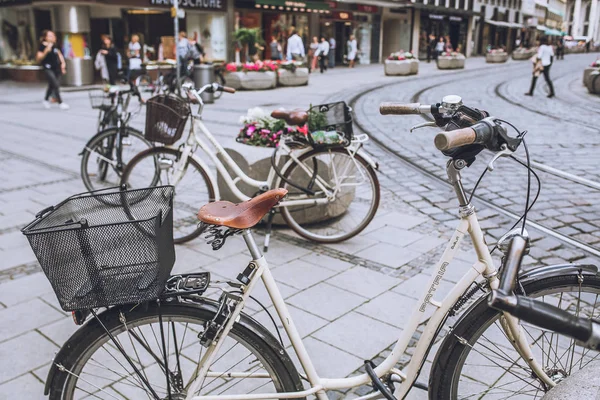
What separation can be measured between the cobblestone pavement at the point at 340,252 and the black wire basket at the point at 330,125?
743 mm

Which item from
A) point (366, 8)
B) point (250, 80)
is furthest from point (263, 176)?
point (366, 8)

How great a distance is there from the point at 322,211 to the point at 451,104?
3001 millimetres

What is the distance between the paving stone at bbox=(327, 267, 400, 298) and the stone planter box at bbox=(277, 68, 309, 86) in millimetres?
15458

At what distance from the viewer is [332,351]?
10.5 ft

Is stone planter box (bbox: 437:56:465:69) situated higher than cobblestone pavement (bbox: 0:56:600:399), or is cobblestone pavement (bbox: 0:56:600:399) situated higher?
stone planter box (bbox: 437:56:465:69)

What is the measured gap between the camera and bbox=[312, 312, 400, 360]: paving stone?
3242 millimetres

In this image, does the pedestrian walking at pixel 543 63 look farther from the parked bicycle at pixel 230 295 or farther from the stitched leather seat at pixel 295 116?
the parked bicycle at pixel 230 295

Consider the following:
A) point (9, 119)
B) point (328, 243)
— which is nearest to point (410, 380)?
point (328, 243)

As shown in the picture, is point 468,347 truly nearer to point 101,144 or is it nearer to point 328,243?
point 328,243

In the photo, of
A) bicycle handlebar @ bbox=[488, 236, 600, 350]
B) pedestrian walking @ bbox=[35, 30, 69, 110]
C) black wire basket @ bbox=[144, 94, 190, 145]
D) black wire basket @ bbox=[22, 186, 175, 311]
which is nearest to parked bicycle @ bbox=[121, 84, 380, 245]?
black wire basket @ bbox=[144, 94, 190, 145]

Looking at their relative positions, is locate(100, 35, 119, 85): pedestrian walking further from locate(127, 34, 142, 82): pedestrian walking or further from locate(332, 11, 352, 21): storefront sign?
locate(332, 11, 352, 21): storefront sign

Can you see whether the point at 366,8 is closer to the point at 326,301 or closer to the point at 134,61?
the point at 134,61

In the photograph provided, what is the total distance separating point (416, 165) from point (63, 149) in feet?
17.4

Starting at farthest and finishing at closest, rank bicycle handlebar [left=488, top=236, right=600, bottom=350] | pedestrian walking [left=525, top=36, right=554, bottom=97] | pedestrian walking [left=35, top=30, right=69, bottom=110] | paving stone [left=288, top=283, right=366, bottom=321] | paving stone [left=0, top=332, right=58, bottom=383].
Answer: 1. pedestrian walking [left=525, top=36, right=554, bottom=97]
2. pedestrian walking [left=35, top=30, right=69, bottom=110]
3. paving stone [left=288, top=283, right=366, bottom=321]
4. paving stone [left=0, top=332, right=58, bottom=383]
5. bicycle handlebar [left=488, top=236, right=600, bottom=350]
